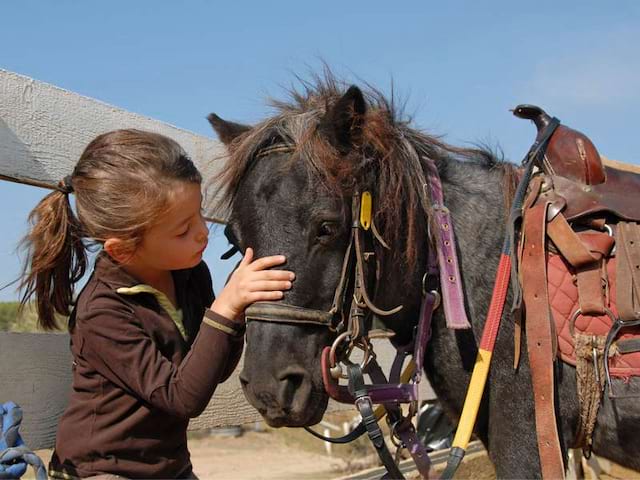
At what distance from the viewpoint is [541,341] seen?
6.61 feet

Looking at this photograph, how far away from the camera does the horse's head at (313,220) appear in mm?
1942

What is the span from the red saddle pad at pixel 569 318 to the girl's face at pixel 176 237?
1142 millimetres

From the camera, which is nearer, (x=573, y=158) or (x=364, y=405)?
(x=364, y=405)

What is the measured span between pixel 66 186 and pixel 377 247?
1031 millimetres

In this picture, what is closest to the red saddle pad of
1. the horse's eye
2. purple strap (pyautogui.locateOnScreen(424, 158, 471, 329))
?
purple strap (pyautogui.locateOnScreen(424, 158, 471, 329))

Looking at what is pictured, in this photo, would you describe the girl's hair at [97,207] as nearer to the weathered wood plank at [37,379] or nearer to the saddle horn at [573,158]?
the weathered wood plank at [37,379]

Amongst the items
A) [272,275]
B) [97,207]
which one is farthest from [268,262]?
[97,207]

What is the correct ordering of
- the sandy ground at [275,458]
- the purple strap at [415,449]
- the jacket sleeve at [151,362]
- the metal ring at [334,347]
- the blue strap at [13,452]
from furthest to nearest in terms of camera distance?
the sandy ground at [275,458]
the purple strap at [415,449]
the metal ring at [334,347]
the jacket sleeve at [151,362]
the blue strap at [13,452]

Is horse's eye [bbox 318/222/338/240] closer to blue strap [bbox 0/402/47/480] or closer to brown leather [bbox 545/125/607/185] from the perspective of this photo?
brown leather [bbox 545/125/607/185]

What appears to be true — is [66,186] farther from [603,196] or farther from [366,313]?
[603,196]

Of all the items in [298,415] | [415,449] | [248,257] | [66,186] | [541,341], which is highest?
[66,186]

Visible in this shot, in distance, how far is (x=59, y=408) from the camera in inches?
93.9

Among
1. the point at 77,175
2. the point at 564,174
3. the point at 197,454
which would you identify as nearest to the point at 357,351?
the point at 564,174

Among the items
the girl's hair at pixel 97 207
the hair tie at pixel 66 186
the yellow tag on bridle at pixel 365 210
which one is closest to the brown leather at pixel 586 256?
the yellow tag on bridle at pixel 365 210
